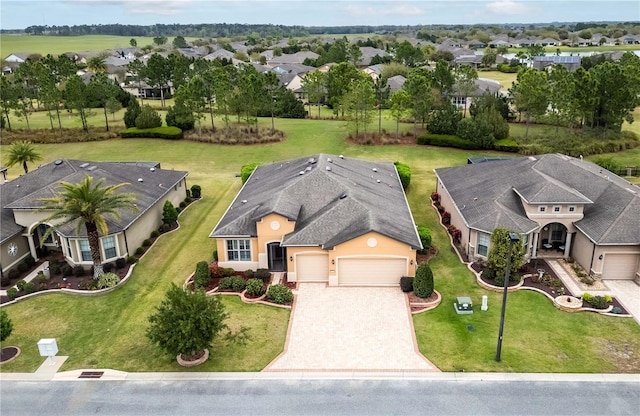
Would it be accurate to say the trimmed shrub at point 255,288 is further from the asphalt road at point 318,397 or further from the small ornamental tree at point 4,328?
the small ornamental tree at point 4,328

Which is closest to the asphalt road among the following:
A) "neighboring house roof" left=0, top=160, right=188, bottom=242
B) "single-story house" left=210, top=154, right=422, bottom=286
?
"single-story house" left=210, top=154, right=422, bottom=286

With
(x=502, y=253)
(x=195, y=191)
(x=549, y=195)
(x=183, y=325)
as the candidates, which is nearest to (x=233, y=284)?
(x=183, y=325)

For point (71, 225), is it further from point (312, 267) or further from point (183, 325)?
point (312, 267)

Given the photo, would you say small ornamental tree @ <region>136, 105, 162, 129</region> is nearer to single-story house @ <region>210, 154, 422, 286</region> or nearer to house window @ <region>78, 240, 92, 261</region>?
single-story house @ <region>210, 154, 422, 286</region>

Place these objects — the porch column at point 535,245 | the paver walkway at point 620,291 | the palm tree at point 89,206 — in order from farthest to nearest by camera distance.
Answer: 1. the porch column at point 535,245
2. the palm tree at point 89,206
3. the paver walkway at point 620,291

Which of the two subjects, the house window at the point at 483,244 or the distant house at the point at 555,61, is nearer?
the house window at the point at 483,244

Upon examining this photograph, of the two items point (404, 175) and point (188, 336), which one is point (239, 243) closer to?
point (188, 336)

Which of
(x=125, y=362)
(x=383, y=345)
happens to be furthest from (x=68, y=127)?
(x=383, y=345)

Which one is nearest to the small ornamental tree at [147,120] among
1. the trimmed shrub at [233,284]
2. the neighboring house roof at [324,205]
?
the neighboring house roof at [324,205]
